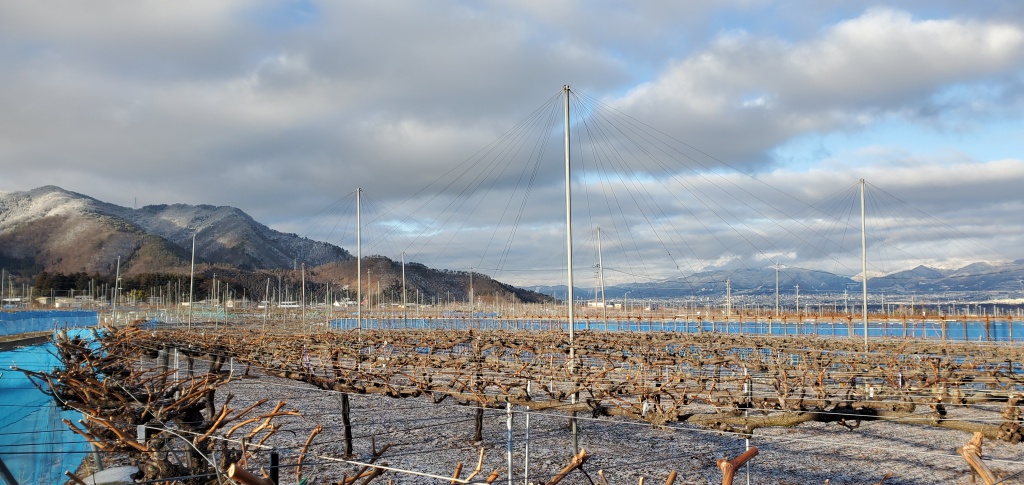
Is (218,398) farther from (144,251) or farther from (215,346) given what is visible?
(144,251)

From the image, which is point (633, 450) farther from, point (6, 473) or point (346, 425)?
point (6, 473)

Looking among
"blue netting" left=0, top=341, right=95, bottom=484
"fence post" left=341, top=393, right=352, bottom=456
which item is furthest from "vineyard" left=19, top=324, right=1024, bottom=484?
"blue netting" left=0, top=341, right=95, bottom=484

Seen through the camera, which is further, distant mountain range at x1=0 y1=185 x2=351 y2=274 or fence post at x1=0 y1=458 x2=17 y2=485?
distant mountain range at x1=0 y1=185 x2=351 y2=274

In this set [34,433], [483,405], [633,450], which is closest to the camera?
[34,433]

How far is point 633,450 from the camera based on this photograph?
48.4ft

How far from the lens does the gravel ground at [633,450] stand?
12641 mm

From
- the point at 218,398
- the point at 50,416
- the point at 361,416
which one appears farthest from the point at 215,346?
the point at 50,416

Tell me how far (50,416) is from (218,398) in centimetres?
1374

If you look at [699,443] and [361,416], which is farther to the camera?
[361,416]

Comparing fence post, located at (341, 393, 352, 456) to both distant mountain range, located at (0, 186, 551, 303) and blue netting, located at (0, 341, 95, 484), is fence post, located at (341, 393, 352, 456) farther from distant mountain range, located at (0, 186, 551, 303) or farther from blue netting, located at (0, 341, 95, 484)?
distant mountain range, located at (0, 186, 551, 303)

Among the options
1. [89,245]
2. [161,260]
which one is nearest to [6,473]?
[161,260]

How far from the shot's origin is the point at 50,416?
7.64 m

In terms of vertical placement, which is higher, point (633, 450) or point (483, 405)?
point (483, 405)

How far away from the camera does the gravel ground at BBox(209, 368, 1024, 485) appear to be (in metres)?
12.6
